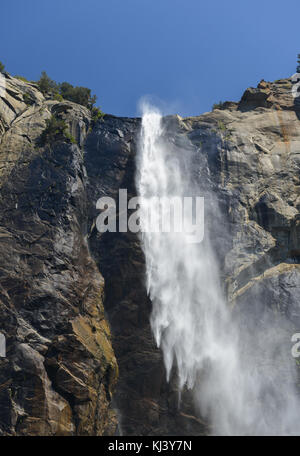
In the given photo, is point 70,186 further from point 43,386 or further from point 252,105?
point 252,105

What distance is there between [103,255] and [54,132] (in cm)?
925

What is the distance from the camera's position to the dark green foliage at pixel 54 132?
3069cm

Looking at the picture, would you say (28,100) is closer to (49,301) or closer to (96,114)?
(96,114)

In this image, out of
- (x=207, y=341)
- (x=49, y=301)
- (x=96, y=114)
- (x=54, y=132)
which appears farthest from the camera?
(x=96, y=114)

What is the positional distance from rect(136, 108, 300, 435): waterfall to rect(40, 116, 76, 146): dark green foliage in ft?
18.3

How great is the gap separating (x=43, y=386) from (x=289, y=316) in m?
13.5

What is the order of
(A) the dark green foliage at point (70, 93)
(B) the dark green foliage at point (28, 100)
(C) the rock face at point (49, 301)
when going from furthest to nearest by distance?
(A) the dark green foliage at point (70, 93) → (B) the dark green foliage at point (28, 100) → (C) the rock face at point (49, 301)

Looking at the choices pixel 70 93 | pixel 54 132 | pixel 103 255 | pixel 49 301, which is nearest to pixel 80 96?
pixel 70 93

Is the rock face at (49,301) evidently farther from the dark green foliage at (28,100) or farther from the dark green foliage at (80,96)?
the dark green foliage at (80,96)

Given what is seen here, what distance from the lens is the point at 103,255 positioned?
2767 cm

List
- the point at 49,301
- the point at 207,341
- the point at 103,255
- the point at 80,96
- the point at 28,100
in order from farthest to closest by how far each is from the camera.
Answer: the point at 80,96 → the point at 28,100 → the point at 103,255 → the point at 207,341 → the point at 49,301

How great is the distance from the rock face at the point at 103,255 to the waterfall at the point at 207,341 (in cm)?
74

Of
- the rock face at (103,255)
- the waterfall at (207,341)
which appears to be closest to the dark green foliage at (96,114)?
the rock face at (103,255)

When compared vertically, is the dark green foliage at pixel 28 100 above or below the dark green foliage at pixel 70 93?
below
